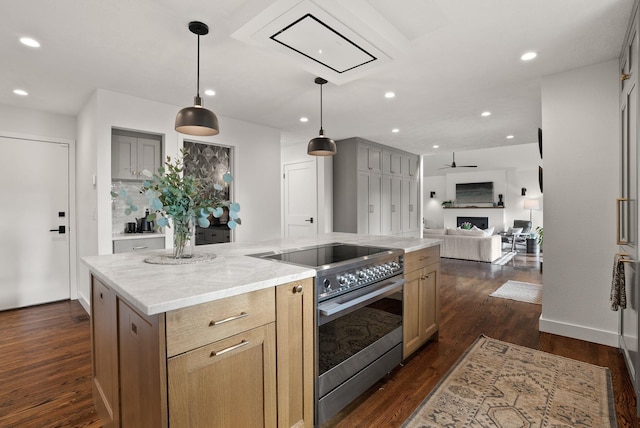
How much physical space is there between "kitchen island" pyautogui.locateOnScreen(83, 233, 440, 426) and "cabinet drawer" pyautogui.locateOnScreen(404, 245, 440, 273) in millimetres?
1039

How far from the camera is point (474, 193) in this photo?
1082cm

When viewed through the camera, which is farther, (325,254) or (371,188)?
(371,188)

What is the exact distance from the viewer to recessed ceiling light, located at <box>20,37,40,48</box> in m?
2.30

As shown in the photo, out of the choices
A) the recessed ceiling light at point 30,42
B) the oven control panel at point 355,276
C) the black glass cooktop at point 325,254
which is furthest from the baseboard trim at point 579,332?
the recessed ceiling light at point 30,42

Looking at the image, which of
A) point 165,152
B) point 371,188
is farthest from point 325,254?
point 371,188

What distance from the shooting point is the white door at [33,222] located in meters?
3.80

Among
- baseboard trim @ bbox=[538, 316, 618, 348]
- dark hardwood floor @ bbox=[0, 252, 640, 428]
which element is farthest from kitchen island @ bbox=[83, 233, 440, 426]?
baseboard trim @ bbox=[538, 316, 618, 348]

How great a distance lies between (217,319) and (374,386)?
1417 millimetres

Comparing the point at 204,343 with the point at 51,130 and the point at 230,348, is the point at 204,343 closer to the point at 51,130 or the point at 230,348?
the point at 230,348

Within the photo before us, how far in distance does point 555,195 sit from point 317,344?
8.75 ft

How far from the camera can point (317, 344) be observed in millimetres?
1628

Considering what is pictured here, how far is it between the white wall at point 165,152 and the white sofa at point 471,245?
4030 millimetres

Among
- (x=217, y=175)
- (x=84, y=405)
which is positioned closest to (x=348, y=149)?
(x=217, y=175)

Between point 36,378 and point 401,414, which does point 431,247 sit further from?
point 36,378
